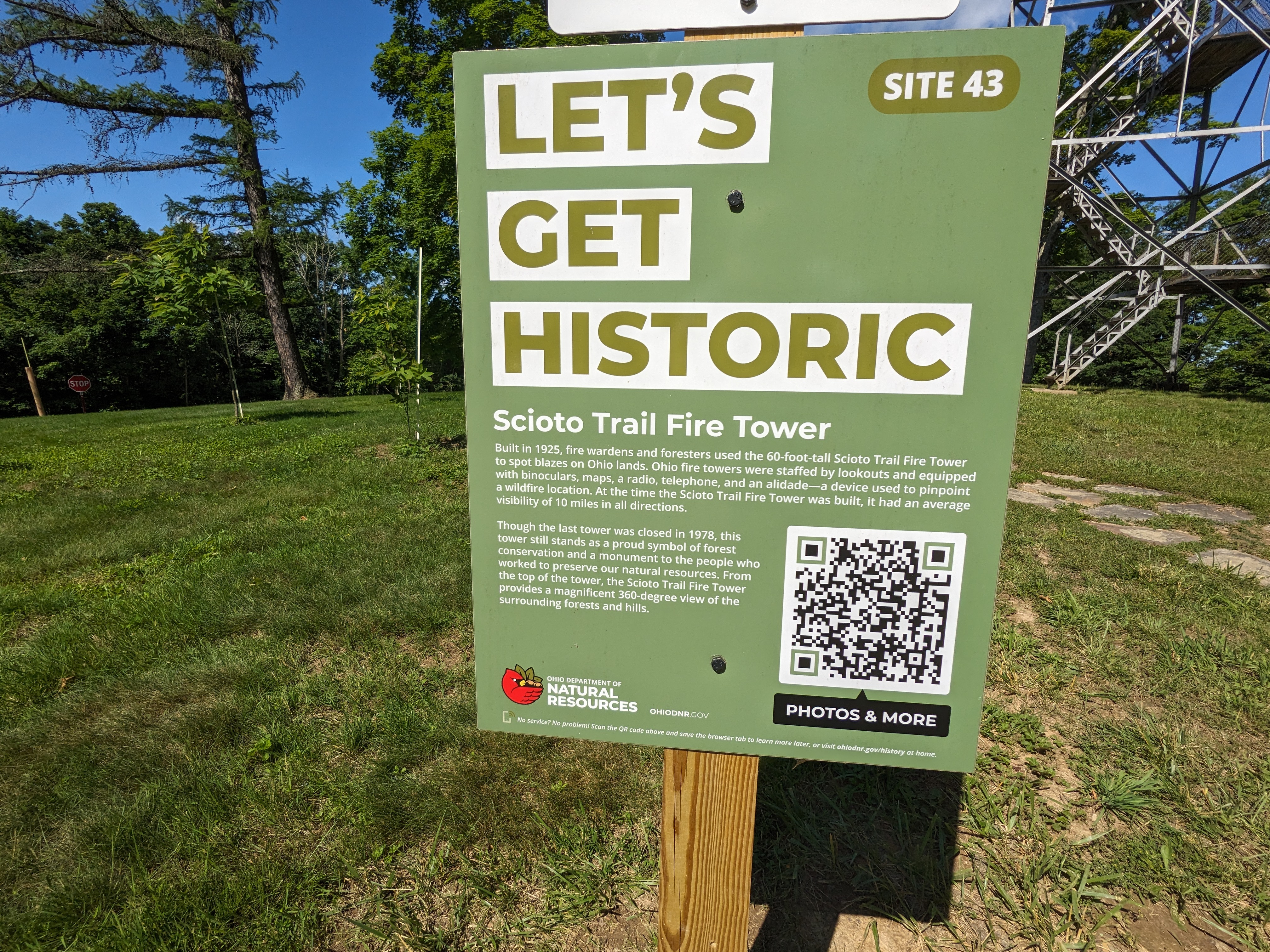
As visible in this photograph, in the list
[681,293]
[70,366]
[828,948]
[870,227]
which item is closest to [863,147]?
[870,227]

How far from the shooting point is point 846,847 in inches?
92.2

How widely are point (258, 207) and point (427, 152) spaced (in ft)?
19.5

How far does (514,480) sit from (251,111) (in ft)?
73.1

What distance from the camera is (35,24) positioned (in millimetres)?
14719

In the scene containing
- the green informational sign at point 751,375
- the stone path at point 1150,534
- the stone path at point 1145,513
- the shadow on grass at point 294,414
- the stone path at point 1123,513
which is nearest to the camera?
the green informational sign at point 751,375

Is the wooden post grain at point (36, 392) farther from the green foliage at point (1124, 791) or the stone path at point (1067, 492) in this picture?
the green foliage at point (1124, 791)

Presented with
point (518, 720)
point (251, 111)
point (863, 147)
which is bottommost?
point (518, 720)

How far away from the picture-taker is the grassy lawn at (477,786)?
203cm

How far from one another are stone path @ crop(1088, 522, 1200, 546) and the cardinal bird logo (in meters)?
5.22

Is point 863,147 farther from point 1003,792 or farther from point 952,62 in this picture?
point 1003,792

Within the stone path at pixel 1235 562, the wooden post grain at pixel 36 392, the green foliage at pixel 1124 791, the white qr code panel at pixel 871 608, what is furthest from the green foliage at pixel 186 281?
the stone path at pixel 1235 562

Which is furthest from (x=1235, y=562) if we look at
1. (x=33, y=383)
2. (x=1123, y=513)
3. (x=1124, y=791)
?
(x=33, y=383)

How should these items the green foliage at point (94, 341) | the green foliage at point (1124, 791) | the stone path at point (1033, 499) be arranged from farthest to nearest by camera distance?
the green foliage at point (94, 341) → the stone path at point (1033, 499) → the green foliage at point (1124, 791)

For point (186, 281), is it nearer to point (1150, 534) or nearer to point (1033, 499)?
point (1033, 499)
